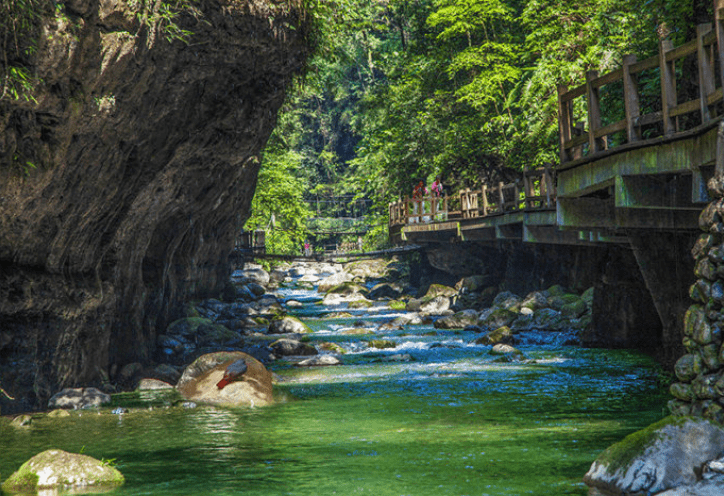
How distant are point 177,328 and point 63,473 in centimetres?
1463

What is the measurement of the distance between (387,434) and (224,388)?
4.43 m

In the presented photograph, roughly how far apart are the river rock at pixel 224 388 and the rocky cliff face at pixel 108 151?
188 centimetres

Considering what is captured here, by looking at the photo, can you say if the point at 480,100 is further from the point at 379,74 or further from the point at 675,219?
the point at 379,74

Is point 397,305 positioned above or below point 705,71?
below

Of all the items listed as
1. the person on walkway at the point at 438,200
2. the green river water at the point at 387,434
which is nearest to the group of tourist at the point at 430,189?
the person on walkway at the point at 438,200

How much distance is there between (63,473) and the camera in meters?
7.83

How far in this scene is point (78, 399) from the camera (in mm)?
12836

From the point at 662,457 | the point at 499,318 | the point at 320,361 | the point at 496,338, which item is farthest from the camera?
the point at 499,318

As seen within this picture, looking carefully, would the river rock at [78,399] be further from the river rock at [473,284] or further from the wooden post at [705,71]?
the river rock at [473,284]

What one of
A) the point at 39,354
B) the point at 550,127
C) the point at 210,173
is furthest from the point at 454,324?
the point at 39,354

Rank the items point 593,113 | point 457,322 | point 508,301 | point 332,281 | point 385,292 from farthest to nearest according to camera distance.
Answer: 1. point 332,281
2. point 385,292
3. point 508,301
4. point 457,322
5. point 593,113

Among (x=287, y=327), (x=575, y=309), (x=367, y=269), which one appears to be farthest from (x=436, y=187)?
(x=367, y=269)

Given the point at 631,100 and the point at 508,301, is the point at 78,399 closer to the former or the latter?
the point at 631,100

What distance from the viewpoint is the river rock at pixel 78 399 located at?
12.6m
